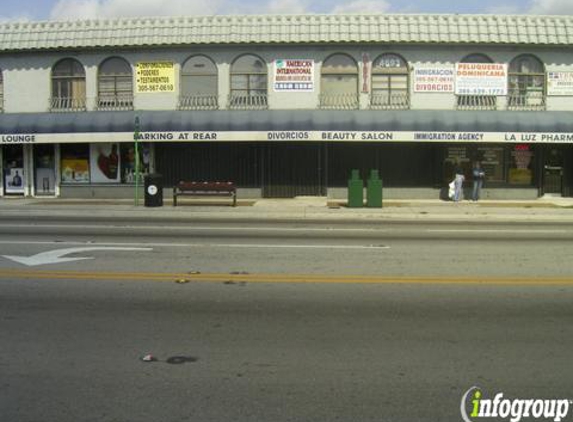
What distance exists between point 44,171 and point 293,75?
1107 centimetres

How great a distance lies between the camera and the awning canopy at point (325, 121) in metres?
24.0

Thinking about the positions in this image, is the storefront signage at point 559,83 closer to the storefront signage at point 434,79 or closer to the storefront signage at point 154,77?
the storefront signage at point 434,79

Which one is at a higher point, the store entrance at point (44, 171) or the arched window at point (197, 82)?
the arched window at point (197, 82)

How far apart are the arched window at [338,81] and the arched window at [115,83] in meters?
7.69

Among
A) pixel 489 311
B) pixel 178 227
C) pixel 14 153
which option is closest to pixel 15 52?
pixel 14 153

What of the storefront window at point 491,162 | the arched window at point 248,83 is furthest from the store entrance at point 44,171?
the storefront window at point 491,162

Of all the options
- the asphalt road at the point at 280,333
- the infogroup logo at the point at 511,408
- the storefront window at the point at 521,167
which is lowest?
the infogroup logo at the point at 511,408

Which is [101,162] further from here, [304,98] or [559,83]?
[559,83]

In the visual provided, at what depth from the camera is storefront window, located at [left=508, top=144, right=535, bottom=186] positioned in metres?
25.6

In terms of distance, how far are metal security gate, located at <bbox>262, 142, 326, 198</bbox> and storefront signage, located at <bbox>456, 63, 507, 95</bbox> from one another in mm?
5877

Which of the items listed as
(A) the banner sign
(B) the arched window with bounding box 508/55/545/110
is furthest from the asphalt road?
(B) the arched window with bounding box 508/55/545/110

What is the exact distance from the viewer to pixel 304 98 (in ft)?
82.9

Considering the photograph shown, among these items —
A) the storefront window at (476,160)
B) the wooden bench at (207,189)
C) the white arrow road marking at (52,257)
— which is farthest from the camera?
the storefront window at (476,160)

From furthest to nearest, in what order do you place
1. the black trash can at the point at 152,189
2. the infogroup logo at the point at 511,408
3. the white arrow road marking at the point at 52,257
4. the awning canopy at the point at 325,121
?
1. the awning canopy at the point at 325,121
2. the black trash can at the point at 152,189
3. the white arrow road marking at the point at 52,257
4. the infogroup logo at the point at 511,408
